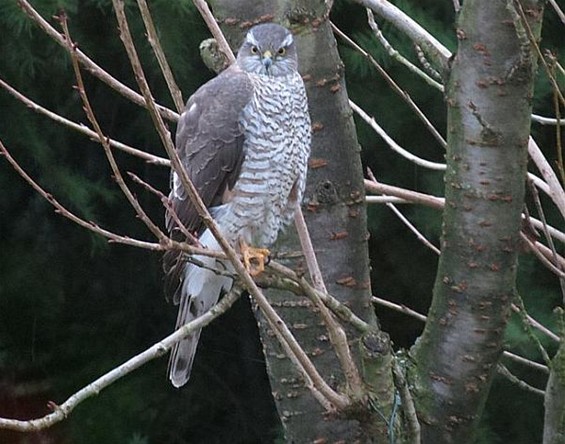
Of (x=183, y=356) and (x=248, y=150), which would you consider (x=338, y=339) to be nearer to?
(x=248, y=150)

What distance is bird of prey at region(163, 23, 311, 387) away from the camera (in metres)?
2.39

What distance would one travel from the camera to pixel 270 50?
2.42 meters

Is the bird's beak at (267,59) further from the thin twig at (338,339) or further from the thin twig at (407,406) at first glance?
the thin twig at (407,406)

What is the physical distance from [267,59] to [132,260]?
166 centimetres

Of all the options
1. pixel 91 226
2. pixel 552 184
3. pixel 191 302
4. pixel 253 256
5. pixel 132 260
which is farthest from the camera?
pixel 132 260

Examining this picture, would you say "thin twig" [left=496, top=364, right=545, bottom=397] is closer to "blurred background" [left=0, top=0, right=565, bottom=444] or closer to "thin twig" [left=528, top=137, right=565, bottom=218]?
"thin twig" [left=528, top=137, right=565, bottom=218]

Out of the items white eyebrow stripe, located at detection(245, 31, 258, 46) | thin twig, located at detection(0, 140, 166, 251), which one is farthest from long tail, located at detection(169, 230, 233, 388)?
thin twig, located at detection(0, 140, 166, 251)

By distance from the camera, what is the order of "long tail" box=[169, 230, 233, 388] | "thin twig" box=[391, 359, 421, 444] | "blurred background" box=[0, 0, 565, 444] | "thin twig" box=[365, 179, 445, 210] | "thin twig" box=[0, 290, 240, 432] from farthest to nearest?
"blurred background" box=[0, 0, 565, 444], "long tail" box=[169, 230, 233, 388], "thin twig" box=[365, 179, 445, 210], "thin twig" box=[391, 359, 421, 444], "thin twig" box=[0, 290, 240, 432]

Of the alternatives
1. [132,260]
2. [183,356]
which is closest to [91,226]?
[183,356]

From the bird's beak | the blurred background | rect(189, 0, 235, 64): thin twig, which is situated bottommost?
the blurred background

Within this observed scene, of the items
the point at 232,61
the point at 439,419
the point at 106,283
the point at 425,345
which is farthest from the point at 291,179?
the point at 106,283

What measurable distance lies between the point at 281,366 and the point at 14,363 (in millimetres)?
1648

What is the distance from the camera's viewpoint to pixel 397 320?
388cm

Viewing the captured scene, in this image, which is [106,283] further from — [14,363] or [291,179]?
[291,179]
